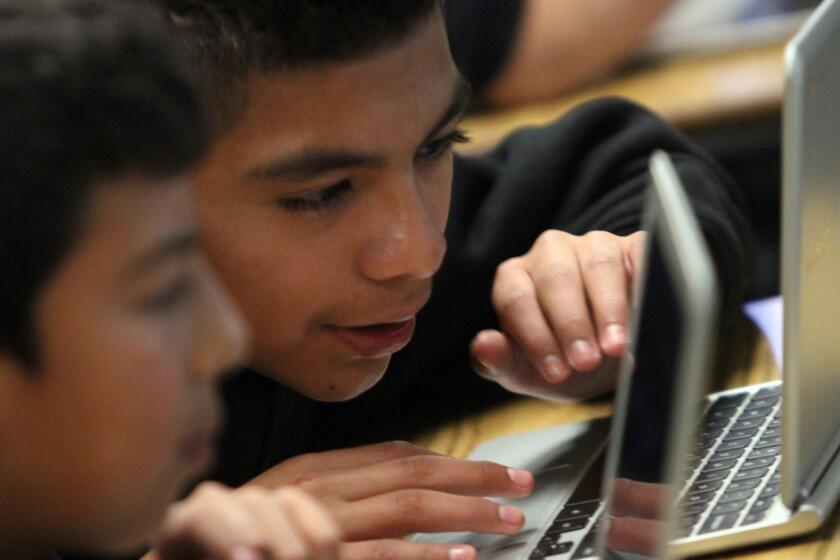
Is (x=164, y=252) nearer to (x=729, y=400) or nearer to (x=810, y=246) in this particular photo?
(x=810, y=246)

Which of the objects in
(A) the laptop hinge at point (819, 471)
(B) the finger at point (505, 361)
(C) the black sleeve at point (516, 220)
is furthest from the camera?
(C) the black sleeve at point (516, 220)

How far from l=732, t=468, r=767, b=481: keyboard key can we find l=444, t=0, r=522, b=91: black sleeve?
112cm

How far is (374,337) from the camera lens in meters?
0.99

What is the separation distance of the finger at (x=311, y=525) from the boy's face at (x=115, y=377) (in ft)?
0.21

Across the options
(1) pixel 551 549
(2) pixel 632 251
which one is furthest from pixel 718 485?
(2) pixel 632 251

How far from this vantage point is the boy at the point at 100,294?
0.59 m

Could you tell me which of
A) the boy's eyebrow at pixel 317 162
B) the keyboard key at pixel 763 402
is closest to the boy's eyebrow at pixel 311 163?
the boy's eyebrow at pixel 317 162

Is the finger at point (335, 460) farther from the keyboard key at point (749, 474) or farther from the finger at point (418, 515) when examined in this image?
the keyboard key at point (749, 474)

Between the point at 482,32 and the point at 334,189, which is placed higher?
the point at 334,189

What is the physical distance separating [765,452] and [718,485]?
0.17ft

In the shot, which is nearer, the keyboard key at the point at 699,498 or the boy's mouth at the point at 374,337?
the keyboard key at the point at 699,498

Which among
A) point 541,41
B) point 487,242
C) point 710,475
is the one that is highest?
point 710,475

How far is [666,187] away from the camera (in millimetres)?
697

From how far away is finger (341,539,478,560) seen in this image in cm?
81
